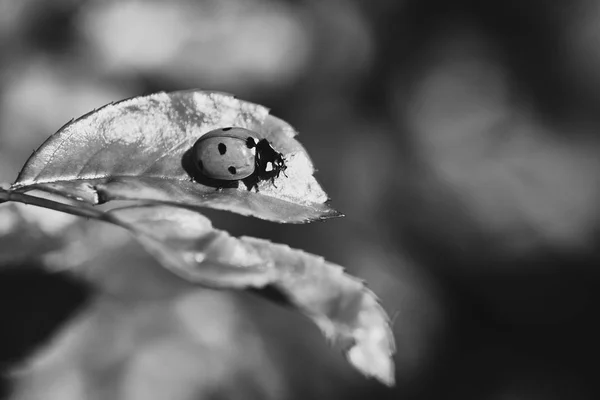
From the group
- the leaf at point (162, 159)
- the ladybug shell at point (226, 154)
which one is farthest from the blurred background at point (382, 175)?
the leaf at point (162, 159)

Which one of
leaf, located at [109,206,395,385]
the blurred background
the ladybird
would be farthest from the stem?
the blurred background

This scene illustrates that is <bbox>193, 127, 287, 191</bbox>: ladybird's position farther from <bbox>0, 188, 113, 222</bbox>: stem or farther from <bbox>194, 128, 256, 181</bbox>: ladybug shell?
<bbox>0, 188, 113, 222</bbox>: stem

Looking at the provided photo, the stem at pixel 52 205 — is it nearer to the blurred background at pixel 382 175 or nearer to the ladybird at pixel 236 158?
the ladybird at pixel 236 158

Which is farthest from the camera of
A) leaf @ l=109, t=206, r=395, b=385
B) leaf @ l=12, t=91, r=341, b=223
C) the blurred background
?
the blurred background

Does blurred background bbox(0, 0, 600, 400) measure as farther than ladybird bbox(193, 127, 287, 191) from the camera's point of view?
Yes

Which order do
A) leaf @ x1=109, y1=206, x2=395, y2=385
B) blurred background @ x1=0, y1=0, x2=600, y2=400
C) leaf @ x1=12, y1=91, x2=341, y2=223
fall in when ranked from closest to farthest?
leaf @ x1=109, y1=206, x2=395, y2=385, leaf @ x1=12, y1=91, x2=341, y2=223, blurred background @ x1=0, y1=0, x2=600, y2=400

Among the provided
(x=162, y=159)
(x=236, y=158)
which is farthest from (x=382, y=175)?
(x=162, y=159)

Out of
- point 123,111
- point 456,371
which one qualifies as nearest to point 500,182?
point 456,371

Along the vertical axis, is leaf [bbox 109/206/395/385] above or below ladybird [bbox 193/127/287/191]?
below
